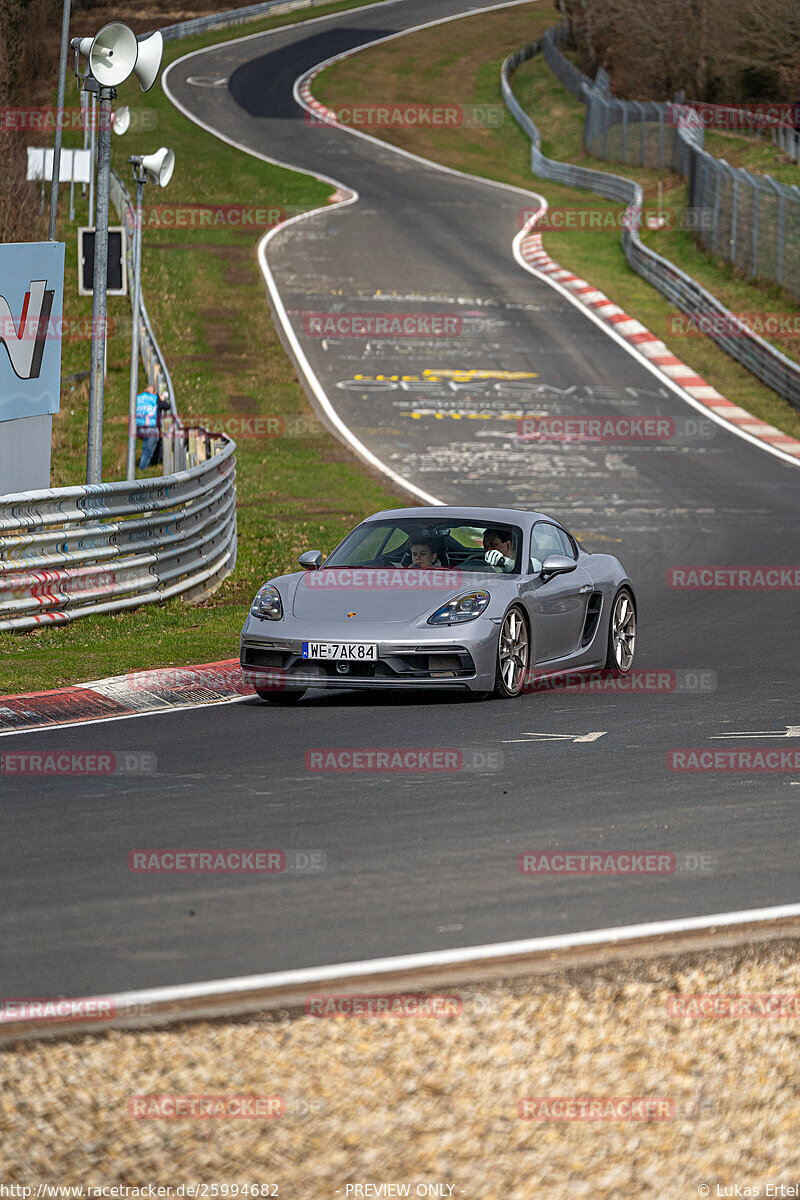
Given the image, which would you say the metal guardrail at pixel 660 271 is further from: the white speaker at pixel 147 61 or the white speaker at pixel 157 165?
the white speaker at pixel 147 61

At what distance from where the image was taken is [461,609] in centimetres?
1122

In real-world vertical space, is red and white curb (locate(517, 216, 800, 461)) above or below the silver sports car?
below

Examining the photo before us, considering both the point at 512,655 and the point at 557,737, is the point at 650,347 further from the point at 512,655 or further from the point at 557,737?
the point at 557,737

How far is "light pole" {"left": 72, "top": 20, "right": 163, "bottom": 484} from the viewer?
567 inches

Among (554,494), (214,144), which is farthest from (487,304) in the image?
(214,144)

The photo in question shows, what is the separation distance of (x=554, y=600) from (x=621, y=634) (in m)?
1.15

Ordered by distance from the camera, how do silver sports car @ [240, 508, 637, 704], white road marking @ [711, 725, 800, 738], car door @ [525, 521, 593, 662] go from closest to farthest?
white road marking @ [711, 725, 800, 738], silver sports car @ [240, 508, 637, 704], car door @ [525, 521, 593, 662]

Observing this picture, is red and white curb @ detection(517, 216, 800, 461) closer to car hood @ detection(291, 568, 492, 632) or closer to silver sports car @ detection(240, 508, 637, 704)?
silver sports car @ detection(240, 508, 637, 704)

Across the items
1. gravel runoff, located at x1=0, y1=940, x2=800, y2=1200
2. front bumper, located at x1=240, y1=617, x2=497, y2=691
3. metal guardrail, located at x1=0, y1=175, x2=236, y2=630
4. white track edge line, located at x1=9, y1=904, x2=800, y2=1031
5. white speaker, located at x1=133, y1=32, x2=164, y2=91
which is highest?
white speaker, located at x1=133, y1=32, x2=164, y2=91

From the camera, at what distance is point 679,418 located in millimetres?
29641

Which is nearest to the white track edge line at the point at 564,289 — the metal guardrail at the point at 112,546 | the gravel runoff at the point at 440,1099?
the metal guardrail at the point at 112,546

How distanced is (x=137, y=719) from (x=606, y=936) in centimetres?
514

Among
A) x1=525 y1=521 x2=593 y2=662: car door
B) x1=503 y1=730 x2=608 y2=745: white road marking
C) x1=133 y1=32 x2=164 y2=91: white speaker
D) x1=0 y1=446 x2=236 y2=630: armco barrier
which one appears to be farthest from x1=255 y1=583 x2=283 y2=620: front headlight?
x1=133 y1=32 x2=164 y2=91: white speaker

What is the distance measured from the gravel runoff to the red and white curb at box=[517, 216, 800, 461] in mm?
22924
